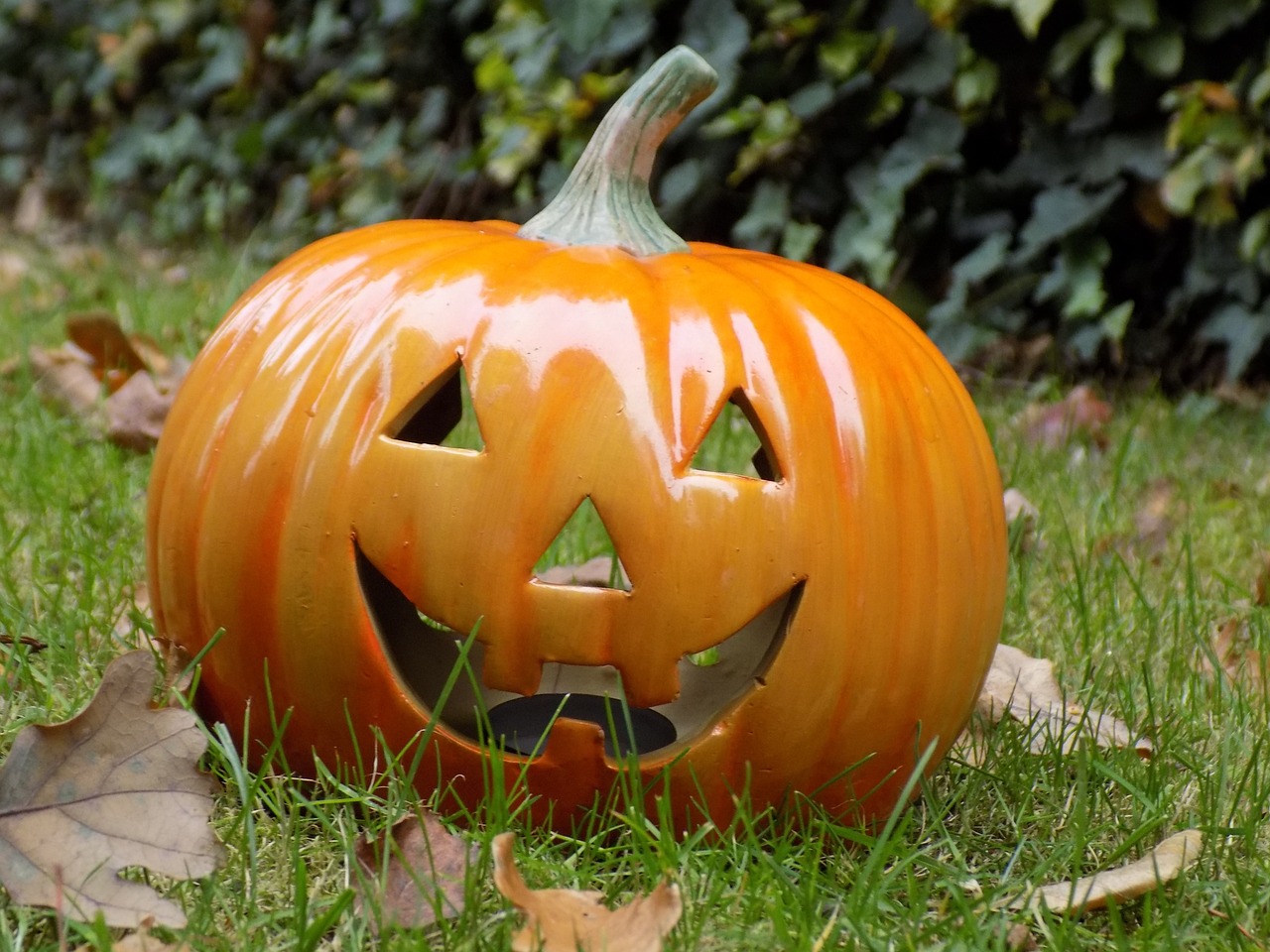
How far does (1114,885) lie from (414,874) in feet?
2.00

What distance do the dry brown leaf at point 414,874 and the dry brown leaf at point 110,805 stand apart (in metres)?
0.13

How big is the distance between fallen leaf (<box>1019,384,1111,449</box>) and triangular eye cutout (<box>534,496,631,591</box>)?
1023mm

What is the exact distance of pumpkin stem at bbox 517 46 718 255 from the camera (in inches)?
55.4

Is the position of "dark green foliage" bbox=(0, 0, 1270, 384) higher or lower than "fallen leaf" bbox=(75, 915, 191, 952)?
higher

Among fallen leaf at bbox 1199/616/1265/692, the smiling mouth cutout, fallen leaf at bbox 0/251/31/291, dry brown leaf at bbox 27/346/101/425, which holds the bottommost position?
fallen leaf at bbox 0/251/31/291

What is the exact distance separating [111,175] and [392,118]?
124 cm

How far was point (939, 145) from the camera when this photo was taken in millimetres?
3102

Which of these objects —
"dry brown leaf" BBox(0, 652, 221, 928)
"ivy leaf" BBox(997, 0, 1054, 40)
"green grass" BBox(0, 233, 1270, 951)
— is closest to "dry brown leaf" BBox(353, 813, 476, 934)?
"green grass" BBox(0, 233, 1270, 951)

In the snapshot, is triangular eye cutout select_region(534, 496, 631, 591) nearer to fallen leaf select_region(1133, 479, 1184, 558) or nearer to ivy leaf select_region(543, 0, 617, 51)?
fallen leaf select_region(1133, 479, 1184, 558)

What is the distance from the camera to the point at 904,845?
1281 millimetres

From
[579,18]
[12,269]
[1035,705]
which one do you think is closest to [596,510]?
[1035,705]

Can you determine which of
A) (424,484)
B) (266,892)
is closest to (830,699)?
(424,484)

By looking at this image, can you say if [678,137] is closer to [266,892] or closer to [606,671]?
[606,671]

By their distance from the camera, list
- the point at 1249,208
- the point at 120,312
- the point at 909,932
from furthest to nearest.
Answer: the point at 120,312 → the point at 1249,208 → the point at 909,932
